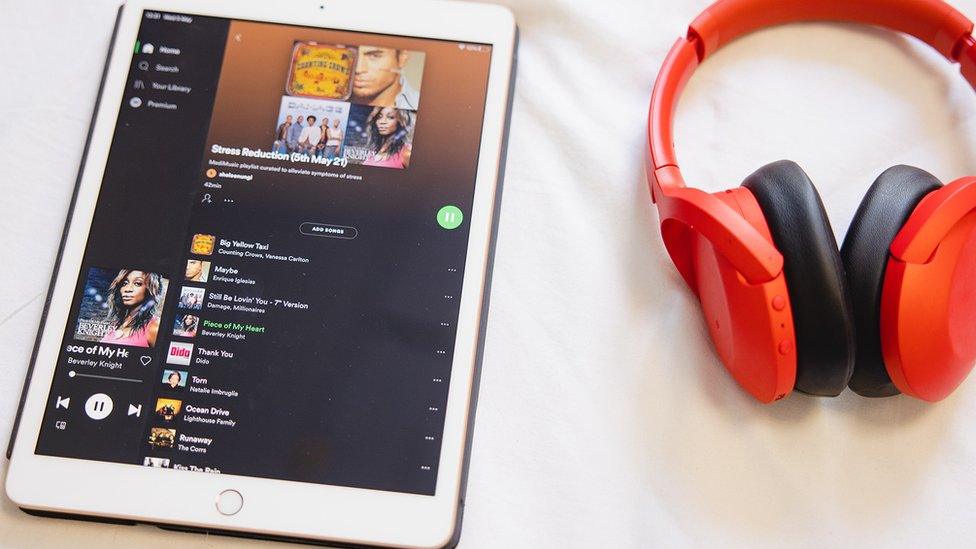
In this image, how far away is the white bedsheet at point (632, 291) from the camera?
0.49 meters

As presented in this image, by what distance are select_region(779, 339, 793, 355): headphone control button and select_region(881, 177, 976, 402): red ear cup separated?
51 millimetres

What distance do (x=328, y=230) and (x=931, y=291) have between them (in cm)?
33

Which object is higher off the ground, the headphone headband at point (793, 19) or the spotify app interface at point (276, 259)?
the headphone headband at point (793, 19)

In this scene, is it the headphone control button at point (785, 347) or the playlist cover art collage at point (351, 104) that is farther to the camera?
the playlist cover art collage at point (351, 104)

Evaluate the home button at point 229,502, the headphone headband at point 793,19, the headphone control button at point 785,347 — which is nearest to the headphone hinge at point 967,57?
the headphone headband at point 793,19

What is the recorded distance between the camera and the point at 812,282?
43 cm

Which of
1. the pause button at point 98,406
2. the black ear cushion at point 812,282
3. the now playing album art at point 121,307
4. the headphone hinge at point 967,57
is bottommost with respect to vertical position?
the pause button at point 98,406

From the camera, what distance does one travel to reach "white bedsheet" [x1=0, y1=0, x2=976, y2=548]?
491mm

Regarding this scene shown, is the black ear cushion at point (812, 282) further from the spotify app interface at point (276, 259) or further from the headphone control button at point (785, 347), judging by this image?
the spotify app interface at point (276, 259)

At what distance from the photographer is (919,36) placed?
556mm

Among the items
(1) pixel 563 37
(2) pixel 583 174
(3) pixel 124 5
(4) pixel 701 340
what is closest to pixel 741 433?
(4) pixel 701 340

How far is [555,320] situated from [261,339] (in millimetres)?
175

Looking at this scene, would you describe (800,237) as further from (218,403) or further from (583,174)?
(218,403)


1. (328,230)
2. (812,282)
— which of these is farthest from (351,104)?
(812,282)
